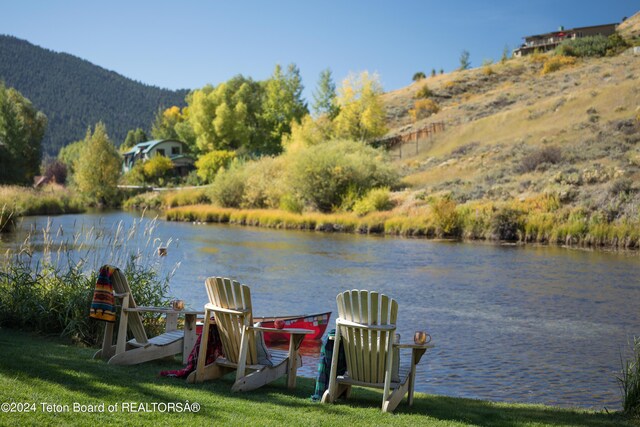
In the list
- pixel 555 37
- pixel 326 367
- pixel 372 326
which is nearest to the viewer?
pixel 372 326

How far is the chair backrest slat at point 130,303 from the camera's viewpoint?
9133 millimetres

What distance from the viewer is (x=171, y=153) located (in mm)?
94062

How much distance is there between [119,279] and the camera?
9.17 metres

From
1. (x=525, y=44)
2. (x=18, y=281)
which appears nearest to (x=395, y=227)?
(x=18, y=281)

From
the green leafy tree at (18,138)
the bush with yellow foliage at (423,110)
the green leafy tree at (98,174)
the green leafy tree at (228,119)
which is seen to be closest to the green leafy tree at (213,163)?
the green leafy tree at (228,119)

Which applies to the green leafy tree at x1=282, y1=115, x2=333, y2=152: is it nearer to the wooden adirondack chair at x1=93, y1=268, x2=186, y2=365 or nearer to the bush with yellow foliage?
the bush with yellow foliage

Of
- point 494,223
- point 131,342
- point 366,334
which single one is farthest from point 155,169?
point 366,334

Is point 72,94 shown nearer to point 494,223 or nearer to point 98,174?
point 98,174

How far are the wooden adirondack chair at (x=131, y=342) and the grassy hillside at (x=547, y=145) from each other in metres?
27.2

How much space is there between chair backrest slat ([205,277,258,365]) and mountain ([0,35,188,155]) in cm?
15685

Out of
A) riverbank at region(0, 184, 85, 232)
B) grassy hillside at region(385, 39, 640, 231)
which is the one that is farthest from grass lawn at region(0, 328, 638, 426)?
riverbank at region(0, 184, 85, 232)

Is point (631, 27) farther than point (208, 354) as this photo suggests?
Yes

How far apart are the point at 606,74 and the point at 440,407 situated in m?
70.0

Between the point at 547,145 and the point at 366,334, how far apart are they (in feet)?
150
